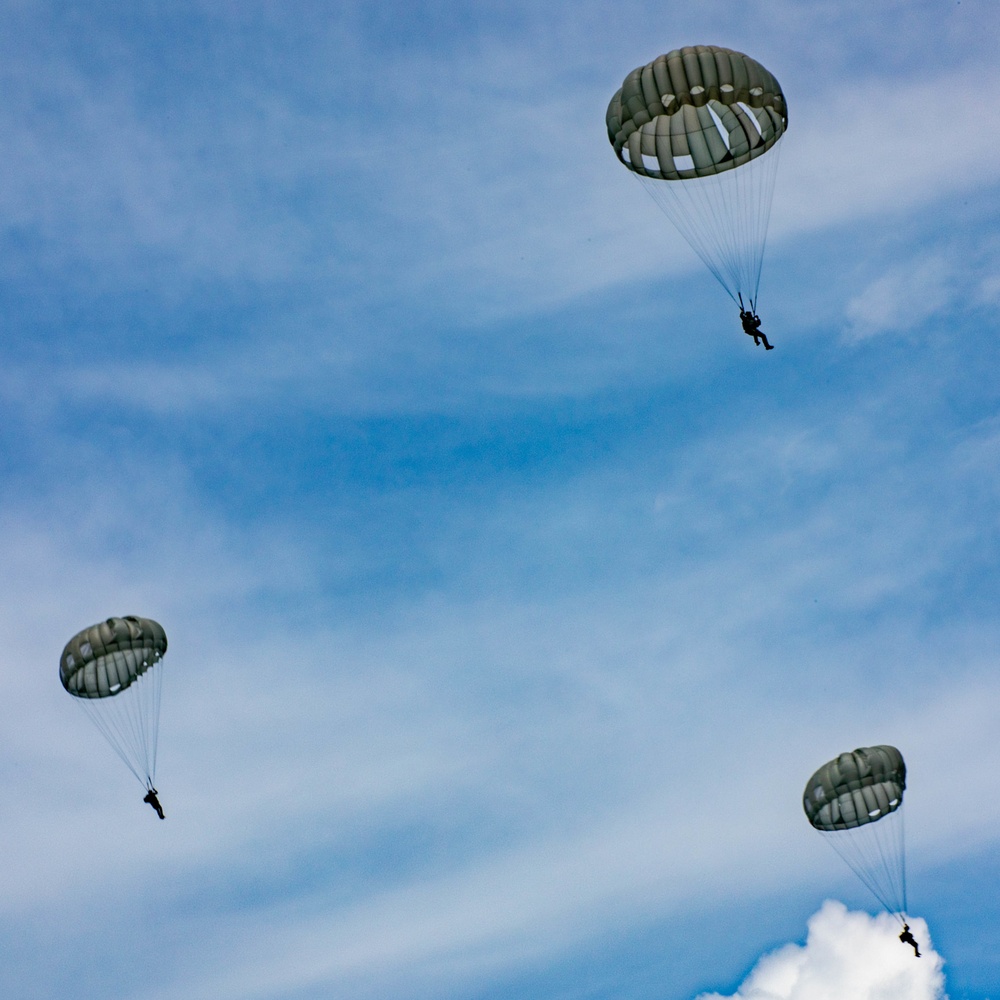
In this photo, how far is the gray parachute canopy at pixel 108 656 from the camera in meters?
57.5

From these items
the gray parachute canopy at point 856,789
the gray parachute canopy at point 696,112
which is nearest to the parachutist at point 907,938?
the gray parachute canopy at point 856,789

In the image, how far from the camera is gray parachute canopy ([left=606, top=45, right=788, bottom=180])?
158ft

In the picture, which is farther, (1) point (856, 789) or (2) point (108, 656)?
(2) point (108, 656)

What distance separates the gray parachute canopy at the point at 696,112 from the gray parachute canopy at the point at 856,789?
19343 millimetres

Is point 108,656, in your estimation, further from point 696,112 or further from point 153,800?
point 696,112

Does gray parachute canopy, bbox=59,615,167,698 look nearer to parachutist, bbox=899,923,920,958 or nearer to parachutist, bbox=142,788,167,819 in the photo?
parachutist, bbox=142,788,167,819

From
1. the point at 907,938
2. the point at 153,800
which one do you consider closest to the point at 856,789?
the point at 907,938

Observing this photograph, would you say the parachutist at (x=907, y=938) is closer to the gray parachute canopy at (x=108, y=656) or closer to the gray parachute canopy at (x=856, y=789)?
the gray parachute canopy at (x=856, y=789)

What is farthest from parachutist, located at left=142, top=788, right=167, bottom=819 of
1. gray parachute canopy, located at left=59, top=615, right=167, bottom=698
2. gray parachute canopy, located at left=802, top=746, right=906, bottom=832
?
gray parachute canopy, located at left=802, top=746, right=906, bottom=832

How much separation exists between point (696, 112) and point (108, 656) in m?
27.6

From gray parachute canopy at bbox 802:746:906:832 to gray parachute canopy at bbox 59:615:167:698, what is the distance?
2360 cm

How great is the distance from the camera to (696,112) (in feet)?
164

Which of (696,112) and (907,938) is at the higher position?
(696,112)

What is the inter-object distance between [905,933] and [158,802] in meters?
25.6
